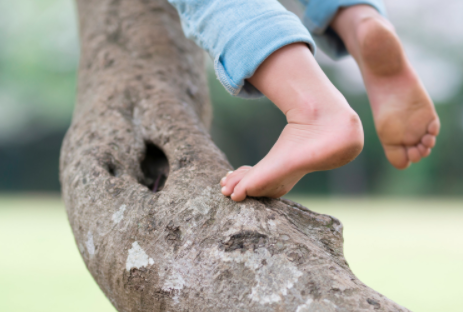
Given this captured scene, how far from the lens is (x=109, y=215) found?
2.48 feet

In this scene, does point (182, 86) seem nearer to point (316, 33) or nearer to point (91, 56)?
point (91, 56)

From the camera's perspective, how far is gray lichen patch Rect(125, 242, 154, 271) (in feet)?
2.23

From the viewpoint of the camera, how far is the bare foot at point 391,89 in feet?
3.57

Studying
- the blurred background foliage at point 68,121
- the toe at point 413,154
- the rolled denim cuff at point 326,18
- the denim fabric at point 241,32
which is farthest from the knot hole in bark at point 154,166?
the blurred background foliage at point 68,121

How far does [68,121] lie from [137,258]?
7.94m

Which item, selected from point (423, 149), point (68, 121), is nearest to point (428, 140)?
point (423, 149)

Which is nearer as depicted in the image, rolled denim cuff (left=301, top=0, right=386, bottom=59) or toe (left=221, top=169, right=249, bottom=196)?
toe (left=221, top=169, right=249, bottom=196)

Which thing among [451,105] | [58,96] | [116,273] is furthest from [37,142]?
[451,105]

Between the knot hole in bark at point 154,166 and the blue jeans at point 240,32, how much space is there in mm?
277

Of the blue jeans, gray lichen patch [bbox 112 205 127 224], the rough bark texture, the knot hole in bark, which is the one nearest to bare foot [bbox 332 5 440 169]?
the blue jeans

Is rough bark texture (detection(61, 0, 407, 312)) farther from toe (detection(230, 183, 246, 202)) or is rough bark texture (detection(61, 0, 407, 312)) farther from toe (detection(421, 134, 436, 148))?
toe (detection(421, 134, 436, 148))

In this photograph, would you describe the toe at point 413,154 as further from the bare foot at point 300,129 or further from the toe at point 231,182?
the toe at point 231,182

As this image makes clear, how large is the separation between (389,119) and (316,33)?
349mm

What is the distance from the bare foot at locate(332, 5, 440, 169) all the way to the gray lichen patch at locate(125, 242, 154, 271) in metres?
0.80
